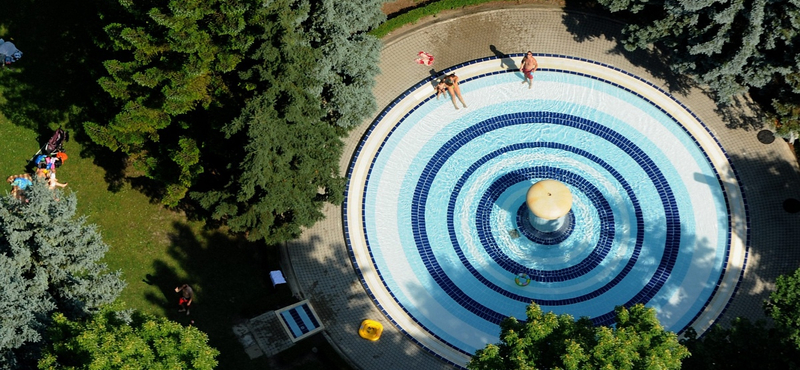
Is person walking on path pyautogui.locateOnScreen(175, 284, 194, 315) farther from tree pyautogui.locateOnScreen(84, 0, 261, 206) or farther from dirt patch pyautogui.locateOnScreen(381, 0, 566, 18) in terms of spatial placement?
dirt patch pyautogui.locateOnScreen(381, 0, 566, 18)

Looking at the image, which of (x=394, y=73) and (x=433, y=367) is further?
(x=394, y=73)

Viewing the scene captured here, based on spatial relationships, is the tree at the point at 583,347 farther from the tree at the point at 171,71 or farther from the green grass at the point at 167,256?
the tree at the point at 171,71

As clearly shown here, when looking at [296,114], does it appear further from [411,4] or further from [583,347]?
[583,347]

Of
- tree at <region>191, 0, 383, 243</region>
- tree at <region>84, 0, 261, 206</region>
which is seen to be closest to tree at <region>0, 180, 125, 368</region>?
tree at <region>84, 0, 261, 206</region>

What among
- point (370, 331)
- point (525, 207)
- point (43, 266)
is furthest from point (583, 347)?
point (43, 266)

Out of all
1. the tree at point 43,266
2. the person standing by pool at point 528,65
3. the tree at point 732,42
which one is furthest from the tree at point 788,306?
the tree at point 43,266

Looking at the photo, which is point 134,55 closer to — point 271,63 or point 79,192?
point 271,63

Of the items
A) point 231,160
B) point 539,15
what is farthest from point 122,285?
point 539,15
